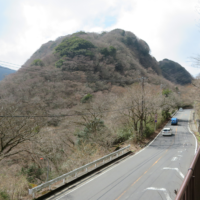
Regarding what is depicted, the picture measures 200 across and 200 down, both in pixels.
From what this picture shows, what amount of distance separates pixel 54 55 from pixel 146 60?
53.7 metres

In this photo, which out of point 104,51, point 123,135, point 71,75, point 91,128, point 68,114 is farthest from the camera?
point 104,51

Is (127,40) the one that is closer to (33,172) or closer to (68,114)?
(68,114)

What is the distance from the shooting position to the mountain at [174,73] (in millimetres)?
116694

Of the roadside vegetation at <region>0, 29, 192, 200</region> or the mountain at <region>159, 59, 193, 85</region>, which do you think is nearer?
the roadside vegetation at <region>0, 29, 192, 200</region>

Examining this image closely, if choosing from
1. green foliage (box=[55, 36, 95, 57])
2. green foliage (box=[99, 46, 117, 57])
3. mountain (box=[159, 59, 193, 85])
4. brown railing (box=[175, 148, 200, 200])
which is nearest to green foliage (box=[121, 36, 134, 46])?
green foliage (box=[99, 46, 117, 57])

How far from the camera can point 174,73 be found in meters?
123

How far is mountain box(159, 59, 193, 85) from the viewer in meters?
117

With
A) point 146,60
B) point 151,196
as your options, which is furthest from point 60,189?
point 146,60

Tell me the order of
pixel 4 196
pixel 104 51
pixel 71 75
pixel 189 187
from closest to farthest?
pixel 189 187, pixel 4 196, pixel 71 75, pixel 104 51

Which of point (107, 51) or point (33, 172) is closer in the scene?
point (33, 172)

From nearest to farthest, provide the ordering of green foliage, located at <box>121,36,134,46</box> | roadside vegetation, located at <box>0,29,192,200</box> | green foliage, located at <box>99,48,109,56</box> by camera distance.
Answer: roadside vegetation, located at <box>0,29,192,200</box> → green foliage, located at <box>99,48,109,56</box> → green foliage, located at <box>121,36,134,46</box>

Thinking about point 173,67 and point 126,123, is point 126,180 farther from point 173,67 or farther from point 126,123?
point 173,67

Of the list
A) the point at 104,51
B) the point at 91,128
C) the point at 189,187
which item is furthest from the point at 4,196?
the point at 104,51

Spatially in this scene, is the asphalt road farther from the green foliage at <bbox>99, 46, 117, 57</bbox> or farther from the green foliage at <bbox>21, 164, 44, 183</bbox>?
the green foliage at <bbox>99, 46, 117, 57</bbox>
